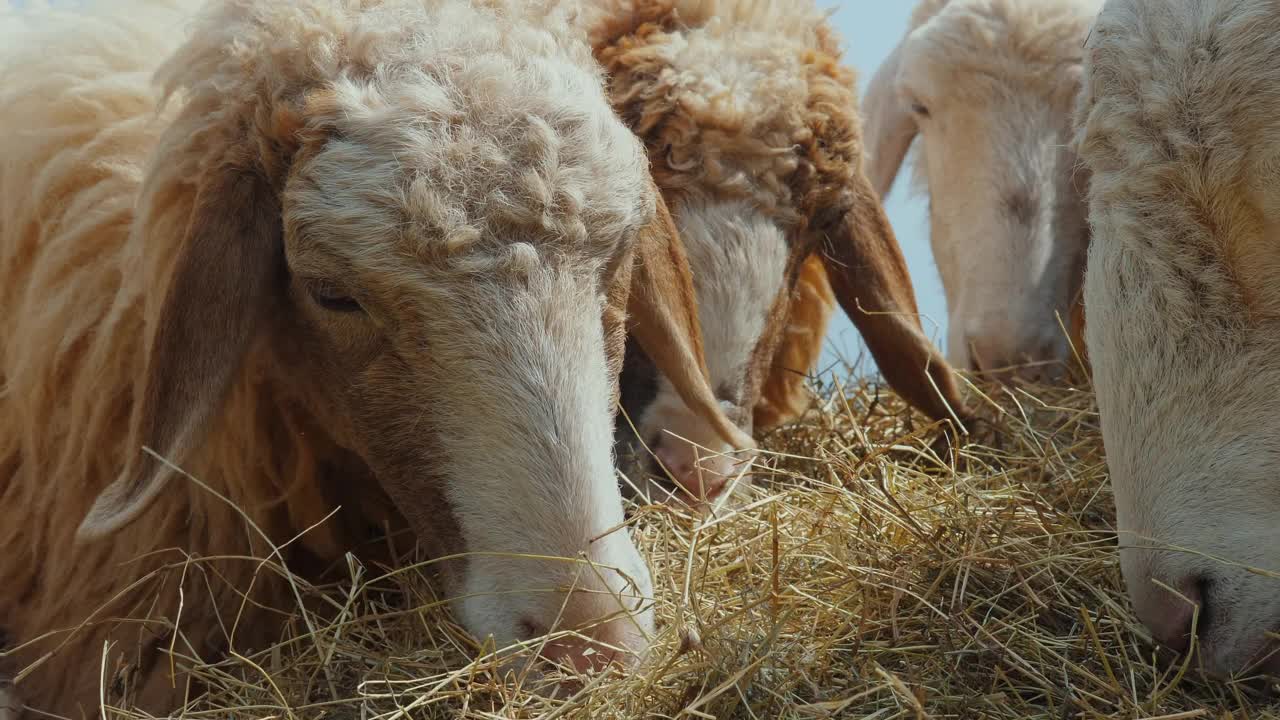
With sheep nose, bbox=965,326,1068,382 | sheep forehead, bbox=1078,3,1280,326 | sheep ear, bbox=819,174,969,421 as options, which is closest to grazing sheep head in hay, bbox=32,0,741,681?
sheep forehead, bbox=1078,3,1280,326

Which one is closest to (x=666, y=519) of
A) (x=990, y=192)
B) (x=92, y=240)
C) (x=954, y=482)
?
(x=954, y=482)

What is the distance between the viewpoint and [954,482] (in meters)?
3.03

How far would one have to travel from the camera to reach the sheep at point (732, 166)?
3174mm

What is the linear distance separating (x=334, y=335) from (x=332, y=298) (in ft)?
0.26

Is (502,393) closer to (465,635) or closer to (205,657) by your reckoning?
(465,635)

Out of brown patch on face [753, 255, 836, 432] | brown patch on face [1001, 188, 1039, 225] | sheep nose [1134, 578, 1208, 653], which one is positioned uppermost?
brown patch on face [1001, 188, 1039, 225]

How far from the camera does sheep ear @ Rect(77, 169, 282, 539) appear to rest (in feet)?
7.52

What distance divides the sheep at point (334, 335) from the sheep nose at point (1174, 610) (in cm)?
86

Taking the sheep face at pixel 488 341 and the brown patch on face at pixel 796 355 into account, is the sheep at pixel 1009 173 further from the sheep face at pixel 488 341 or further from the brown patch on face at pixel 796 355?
the sheep face at pixel 488 341

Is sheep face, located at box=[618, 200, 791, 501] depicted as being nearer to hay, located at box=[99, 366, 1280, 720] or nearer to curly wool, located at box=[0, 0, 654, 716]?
hay, located at box=[99, 366, 1280, 720]

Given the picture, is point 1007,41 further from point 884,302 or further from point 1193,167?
point 1193,167

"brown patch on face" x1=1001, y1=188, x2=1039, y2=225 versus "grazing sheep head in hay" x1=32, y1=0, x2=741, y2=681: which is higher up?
"grazing sheep head in hay" x1=32, y1=0, x2=741, y2=681

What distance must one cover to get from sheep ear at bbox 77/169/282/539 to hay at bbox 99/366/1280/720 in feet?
1.25

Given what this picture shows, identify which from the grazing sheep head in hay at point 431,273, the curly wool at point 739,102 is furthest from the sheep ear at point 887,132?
the grazing sheep head in hay at point 431,273
